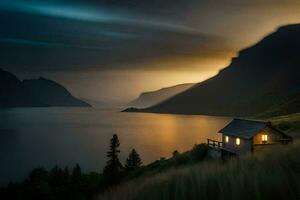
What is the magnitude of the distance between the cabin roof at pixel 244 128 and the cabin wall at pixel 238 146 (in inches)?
23.0

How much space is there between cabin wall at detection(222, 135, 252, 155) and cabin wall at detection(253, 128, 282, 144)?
89cm

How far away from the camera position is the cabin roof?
36716 mm

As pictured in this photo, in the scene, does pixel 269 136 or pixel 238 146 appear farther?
pixel 238 146

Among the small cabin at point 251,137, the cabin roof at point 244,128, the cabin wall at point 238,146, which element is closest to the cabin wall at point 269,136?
the small cabin at point 251,137

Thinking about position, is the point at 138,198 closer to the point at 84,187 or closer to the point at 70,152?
the point at 84,187

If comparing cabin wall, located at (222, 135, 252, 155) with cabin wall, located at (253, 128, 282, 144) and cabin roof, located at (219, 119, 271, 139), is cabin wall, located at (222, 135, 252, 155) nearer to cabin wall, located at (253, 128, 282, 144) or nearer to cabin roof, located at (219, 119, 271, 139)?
cabin roof, located at (219, 119, 271, 139)

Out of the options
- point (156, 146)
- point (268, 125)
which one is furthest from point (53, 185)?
point (156, 146)

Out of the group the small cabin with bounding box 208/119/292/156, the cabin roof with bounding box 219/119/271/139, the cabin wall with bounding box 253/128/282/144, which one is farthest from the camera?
the cabin roof with bounding box 219/119/271/139

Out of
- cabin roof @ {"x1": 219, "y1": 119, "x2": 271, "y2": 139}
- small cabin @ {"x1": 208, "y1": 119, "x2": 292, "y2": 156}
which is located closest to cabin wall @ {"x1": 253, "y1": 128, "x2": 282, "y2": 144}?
small cabin @ {"x1": 208, "y1": 119, "x2": 292, "y2": 156}

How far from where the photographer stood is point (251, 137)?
35.8m

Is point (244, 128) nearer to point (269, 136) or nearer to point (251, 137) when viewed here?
point (269, 136)

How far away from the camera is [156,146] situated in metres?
115

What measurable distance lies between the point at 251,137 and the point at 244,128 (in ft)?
11.3

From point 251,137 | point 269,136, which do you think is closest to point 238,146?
point 251,137
